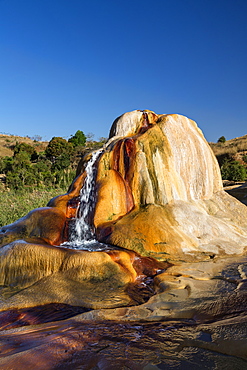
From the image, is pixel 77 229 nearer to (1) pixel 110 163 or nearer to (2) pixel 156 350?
(1) pixel 110 163

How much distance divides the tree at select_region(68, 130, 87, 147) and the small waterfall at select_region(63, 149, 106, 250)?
3150cm

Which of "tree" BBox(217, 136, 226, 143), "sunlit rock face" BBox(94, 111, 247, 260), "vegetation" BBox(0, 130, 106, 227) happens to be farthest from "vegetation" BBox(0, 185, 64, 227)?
"tree" BBox(217, 136, 226, 143)

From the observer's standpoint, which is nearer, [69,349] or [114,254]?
[69,349]

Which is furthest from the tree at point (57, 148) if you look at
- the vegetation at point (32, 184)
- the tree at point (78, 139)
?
the tree at point (78, 139)

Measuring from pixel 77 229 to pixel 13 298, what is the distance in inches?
103

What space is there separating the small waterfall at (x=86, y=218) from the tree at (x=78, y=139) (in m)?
31.5

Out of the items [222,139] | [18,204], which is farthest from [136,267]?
[222,139]

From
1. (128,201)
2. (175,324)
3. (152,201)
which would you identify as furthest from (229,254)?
(175,324)

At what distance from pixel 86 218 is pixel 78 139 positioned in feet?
109

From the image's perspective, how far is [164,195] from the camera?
623 cm

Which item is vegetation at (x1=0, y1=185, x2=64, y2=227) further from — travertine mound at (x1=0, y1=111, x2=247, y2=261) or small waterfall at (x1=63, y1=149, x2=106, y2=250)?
small waterfall at (x1=63, y1=149, x2=106, y2=250)

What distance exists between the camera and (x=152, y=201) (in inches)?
244

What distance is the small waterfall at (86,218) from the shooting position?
571cm

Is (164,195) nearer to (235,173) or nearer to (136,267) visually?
(136,267)
